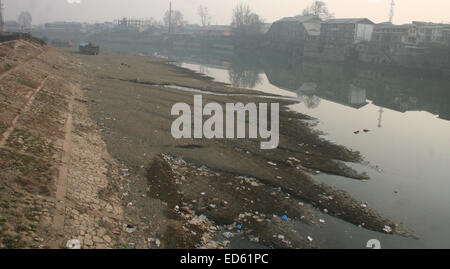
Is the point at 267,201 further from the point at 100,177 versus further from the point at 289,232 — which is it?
the point at 100,177

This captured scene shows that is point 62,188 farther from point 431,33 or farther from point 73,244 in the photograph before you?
point 431,33

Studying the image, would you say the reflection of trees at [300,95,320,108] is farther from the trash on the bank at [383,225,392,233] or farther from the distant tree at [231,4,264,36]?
the distant tree at [231,4,264,36]

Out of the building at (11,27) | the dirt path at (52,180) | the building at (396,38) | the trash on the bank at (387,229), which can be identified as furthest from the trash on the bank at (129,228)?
the building at (11,27)

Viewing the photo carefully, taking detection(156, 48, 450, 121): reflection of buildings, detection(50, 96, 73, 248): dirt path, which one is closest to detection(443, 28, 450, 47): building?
detection(156, 48, 450, 121): reflection of buildings

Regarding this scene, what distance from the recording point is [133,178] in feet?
28.1

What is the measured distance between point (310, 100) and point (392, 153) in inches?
448

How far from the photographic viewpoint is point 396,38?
170 feet

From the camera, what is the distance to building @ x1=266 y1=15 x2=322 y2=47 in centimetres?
7138

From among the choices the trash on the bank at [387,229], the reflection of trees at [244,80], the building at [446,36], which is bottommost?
the trash on the bank at [387,229]

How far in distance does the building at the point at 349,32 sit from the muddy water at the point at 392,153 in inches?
1166

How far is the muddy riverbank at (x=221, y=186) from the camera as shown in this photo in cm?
672

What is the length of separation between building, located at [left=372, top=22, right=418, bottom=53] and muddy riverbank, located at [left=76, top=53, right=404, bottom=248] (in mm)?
43721

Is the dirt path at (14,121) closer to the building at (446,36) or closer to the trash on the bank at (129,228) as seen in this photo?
the trash on the bank at (129,228)
